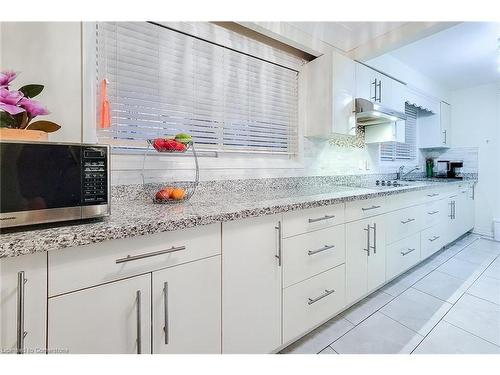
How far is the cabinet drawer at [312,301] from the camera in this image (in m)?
1.38

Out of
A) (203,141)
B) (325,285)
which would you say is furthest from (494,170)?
(203,141)

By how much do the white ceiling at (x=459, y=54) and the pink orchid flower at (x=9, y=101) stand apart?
3.31 metres

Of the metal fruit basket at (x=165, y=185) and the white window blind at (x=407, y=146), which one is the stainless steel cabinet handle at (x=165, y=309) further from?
the white window blind at (x=407, y=146)

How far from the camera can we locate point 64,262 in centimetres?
76

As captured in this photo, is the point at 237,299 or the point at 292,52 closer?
the point at 237,299

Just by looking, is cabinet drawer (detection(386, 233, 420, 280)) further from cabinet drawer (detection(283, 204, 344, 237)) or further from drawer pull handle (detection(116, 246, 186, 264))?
drawer pull handle (detection(116, 246, 186, 264))

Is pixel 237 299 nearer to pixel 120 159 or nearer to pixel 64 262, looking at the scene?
pixel 64 262

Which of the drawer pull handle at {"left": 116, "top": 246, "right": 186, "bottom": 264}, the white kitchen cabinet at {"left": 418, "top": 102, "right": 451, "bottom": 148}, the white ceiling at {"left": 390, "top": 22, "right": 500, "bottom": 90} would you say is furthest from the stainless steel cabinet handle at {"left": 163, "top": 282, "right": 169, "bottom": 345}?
the white kitchen cabinet at {"left": 418, "top": 102, "right": 451, "bottom": 148}

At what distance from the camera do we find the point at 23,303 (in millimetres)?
703

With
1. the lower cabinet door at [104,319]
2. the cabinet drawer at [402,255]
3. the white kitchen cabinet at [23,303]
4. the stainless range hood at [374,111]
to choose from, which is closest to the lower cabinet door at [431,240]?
the cabinet drawer at [402,255]

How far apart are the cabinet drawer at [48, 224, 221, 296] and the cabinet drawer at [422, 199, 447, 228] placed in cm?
258

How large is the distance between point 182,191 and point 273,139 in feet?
3.76

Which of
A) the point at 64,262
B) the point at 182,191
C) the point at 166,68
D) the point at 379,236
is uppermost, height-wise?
the point at 166,68

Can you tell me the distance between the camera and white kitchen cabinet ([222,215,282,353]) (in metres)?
1.13
